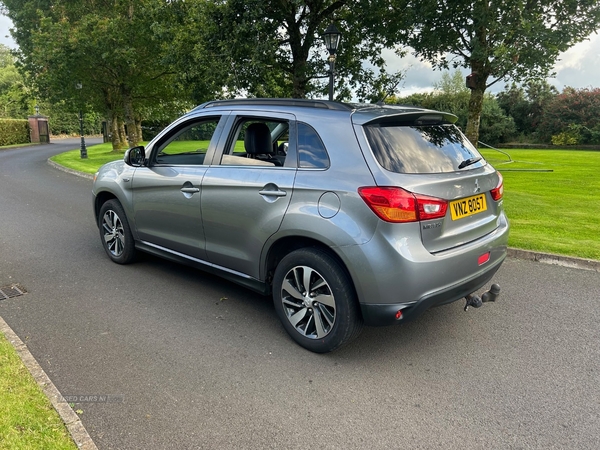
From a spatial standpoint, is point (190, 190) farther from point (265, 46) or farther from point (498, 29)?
point (498, 29)

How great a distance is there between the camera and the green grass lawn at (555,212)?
5973mm

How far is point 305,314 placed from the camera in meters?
3.41

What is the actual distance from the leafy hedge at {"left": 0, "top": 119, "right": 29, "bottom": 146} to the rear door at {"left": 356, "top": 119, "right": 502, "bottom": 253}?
4515 centimetres

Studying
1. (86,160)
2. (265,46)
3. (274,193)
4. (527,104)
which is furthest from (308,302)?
(527,104)

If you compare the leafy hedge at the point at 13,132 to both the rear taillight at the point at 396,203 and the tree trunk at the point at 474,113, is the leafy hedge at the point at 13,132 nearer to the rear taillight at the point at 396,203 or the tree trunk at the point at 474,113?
the tree trunk at the point at 474,113

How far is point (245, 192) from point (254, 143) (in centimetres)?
63

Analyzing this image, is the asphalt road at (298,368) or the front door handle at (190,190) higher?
the front door handle at (190,190)

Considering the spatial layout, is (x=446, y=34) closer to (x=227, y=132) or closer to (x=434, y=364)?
(x=227, y=132)

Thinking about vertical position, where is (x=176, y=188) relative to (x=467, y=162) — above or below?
below

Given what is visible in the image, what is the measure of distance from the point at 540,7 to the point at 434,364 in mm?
13837

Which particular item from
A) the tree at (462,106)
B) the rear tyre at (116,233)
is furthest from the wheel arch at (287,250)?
the tree at (462,106)

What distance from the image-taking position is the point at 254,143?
4.04 m

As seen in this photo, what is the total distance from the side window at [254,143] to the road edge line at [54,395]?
216 centimetres

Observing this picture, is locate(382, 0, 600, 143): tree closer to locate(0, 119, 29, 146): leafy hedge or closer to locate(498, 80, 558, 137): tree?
locate(498, 80, 558, 137): tree
